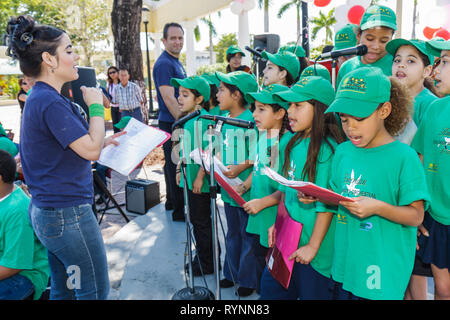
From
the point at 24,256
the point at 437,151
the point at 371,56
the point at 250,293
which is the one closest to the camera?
the point at 437,151

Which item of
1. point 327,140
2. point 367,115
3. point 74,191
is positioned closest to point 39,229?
point 74,191

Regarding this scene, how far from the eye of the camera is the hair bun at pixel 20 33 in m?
1.80

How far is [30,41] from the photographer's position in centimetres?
181

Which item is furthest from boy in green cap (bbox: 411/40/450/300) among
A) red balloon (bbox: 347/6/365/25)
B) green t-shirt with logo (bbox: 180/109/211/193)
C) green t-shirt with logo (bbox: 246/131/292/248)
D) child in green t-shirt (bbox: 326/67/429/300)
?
red balloon (bbox: 347/6/365/25)

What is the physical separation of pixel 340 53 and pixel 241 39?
419 inches

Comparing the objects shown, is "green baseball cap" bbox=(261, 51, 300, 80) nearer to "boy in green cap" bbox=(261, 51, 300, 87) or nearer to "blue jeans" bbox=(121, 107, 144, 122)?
"boy in green cap" bbox=(261, 51, 300, 87)

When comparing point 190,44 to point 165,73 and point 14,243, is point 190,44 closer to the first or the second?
point 165,73

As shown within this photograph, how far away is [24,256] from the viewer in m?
2.25

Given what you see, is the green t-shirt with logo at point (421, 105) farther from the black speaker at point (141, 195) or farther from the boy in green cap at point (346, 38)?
the black speaker at point (141, 195)

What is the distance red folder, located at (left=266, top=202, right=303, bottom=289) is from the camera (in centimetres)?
194

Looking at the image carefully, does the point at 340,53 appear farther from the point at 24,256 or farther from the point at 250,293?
the point at 24,256

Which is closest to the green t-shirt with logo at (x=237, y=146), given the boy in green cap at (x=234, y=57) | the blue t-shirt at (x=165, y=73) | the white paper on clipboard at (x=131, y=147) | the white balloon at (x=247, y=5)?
the white paper on clipboard at (x=131, y=147)

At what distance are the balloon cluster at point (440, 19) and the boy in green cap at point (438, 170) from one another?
3868 mm

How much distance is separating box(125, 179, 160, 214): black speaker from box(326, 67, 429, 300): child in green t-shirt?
144 inches
